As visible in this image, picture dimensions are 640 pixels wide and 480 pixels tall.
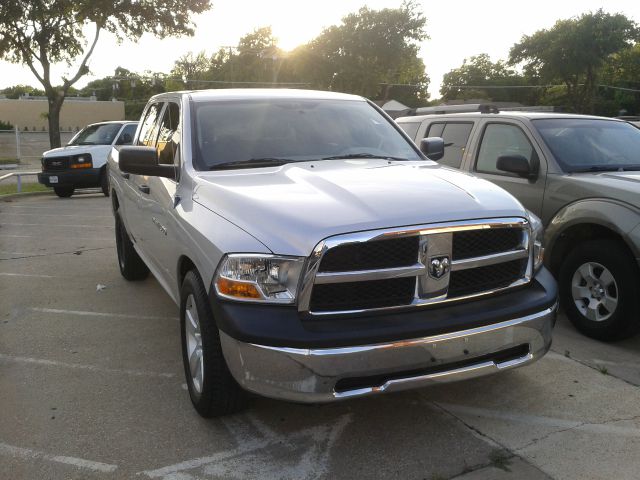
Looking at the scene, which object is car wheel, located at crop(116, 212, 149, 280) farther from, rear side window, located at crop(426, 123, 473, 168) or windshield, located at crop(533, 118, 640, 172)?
windshield, located at crop(533, 118, 640, 172)

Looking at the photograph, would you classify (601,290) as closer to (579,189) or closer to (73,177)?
(579,189)

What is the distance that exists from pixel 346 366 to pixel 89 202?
519 inches

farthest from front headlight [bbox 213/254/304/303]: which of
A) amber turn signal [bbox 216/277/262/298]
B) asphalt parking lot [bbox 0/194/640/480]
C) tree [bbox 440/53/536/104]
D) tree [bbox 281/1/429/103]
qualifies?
tree [bbox 440/53/536/104]

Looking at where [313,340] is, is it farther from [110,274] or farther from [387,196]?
[110,274]

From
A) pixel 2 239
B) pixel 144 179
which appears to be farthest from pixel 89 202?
pixel 144 179

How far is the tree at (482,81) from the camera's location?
239 ft

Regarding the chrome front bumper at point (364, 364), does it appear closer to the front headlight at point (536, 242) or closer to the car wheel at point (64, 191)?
the front headlight at point (536, 242)

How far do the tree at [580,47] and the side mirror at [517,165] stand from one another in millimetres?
42095

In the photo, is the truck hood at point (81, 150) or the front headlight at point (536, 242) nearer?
the front headlight at point (536, 242)

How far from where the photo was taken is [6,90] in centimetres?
11188

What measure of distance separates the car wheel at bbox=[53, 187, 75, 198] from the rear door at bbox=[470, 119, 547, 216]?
12248 mm

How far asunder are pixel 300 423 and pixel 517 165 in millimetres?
3161

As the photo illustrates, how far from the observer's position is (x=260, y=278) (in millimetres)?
3000

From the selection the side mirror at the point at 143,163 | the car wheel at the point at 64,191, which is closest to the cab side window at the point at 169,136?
the side mirror at the point at 143,163
